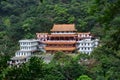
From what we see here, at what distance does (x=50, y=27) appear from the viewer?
25953 millimetres

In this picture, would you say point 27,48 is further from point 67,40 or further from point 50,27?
point 50,27

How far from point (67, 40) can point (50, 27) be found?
3753 mm

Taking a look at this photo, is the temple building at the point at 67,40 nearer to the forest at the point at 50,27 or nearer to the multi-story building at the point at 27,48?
the multi-story building at the point at 27,48

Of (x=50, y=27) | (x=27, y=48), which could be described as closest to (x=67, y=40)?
(x=27, y=48)

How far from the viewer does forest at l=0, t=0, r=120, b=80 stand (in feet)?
13.8

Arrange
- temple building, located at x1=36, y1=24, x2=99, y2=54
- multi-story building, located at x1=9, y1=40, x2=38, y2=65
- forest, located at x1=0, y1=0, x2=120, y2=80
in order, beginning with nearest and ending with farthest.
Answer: forest, located at x1=0, y1=0, x2=120, y2=80
temple building, located at x1=36, y1=24, x2=99, y2=54
multi-story building, located at x1=9, y1=40, x2=38, y2=65

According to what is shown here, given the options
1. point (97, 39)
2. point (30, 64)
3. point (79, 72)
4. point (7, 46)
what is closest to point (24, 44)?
point (7, 46)

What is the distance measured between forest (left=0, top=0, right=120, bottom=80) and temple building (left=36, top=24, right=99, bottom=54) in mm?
971

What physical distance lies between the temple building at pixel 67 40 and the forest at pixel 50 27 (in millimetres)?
971

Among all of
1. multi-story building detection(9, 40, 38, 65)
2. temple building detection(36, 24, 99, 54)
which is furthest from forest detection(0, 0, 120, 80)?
temple building detection(36, 24, 99, 54)

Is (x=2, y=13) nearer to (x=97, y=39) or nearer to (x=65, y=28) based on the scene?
(x=65, y=28)

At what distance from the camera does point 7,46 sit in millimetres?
23438

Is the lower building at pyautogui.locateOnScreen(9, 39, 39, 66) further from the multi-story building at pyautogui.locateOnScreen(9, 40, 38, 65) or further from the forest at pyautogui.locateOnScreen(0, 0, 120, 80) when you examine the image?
the forest at pyautogui.locateOnScreen(0, 0, 120, 80)

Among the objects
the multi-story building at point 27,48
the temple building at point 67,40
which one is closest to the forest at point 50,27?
the multi-story building at point 27,48
